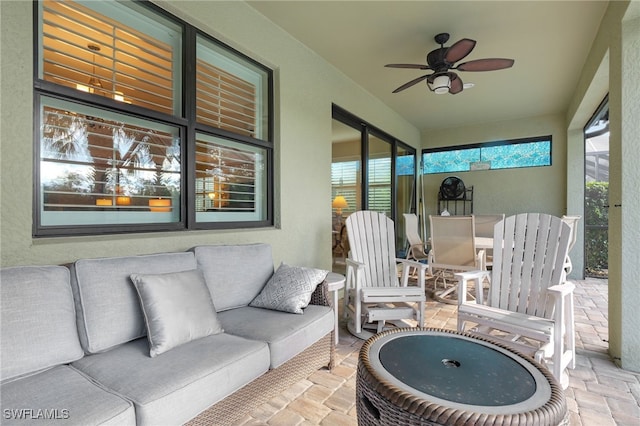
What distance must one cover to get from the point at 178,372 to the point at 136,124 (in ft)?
5.37

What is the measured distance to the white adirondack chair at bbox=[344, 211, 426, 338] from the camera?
2.76m

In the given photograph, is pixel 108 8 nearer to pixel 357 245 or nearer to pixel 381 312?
pixel 357 245

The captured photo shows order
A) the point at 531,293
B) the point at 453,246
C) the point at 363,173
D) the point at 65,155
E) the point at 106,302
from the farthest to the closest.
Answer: the point at 363,173 → the point at 453,246 → the point at 531,293 → the point at 65,155 → the point at 106,302

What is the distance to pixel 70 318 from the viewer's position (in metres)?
1.43

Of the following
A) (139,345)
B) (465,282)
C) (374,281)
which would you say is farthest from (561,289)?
(139,345)

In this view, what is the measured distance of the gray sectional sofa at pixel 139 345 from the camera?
1160 mm

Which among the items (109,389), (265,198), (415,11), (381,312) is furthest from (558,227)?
(109,389)

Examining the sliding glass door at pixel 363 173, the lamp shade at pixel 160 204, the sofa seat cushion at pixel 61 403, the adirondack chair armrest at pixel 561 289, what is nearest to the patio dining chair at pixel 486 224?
the sliding glass door at pixel 363 173

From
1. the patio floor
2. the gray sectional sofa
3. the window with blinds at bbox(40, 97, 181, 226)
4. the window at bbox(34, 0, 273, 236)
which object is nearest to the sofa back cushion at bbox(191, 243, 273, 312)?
the gray sectional sofa

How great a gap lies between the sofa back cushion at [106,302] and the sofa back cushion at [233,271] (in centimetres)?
43

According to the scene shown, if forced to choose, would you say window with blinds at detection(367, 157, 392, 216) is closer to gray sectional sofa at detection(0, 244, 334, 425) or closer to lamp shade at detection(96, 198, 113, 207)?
gray sectional sofa at detection(0, 244, 334, 425)

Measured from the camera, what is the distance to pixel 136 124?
2150mm

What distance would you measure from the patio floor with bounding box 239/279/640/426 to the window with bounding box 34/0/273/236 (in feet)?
4.49

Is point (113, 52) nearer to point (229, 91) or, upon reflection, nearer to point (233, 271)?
point (229, 91)
